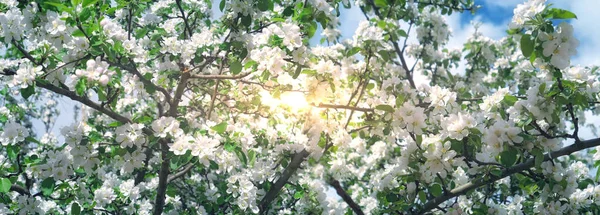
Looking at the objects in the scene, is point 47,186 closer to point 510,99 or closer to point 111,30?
point 111,30

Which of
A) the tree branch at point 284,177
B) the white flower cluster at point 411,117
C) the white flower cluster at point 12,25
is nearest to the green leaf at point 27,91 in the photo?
the white flower cluster at point 12,25

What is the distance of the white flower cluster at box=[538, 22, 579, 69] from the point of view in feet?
7.84

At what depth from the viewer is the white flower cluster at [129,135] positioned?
10.5 feet

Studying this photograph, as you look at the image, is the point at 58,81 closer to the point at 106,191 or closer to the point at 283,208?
the point at 106,191

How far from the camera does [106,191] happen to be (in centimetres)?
446

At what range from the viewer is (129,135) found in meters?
3.21

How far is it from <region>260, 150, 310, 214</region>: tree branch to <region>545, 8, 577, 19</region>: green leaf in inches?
91.4

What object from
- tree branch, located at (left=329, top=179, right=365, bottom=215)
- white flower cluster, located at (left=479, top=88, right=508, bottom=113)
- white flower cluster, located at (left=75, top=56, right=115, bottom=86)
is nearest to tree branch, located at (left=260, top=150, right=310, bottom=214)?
tree branch, located at (left=329, top=179, right=365, bottom=215)

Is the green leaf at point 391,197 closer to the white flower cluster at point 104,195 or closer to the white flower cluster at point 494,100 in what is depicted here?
the white flower cluster at point 494,100

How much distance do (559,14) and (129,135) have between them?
102 inches

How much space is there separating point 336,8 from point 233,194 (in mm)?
1855

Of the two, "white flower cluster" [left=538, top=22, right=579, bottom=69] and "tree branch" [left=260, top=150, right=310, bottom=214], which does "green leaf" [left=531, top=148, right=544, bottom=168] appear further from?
"tree branch" [left=260, top=150, right=310, bottom=214]

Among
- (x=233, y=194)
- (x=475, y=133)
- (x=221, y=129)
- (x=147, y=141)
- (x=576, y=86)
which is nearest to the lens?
(x=576, y=86)

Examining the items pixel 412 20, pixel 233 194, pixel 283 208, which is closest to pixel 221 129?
pixel 233 194
